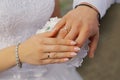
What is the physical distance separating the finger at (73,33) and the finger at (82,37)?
13 millimetres

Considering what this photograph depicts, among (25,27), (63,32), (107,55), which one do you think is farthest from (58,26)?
(107,55)

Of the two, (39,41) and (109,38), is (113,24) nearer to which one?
(109,38)

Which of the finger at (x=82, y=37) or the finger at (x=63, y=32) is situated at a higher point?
the finger at (x=63, y=32)

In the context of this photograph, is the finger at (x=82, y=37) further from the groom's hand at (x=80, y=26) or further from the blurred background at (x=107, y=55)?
the blurred background at (x=107, y=55)

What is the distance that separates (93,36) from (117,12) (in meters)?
1.73

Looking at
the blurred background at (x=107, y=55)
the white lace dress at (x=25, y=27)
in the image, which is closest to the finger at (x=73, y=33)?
the white lace dress at (x=25, y=27)

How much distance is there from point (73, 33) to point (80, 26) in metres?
0.04

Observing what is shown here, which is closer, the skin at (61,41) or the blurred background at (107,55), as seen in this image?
the skin at (61,41)

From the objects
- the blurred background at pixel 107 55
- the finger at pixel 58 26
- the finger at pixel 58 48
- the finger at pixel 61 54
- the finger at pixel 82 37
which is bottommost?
the blurred background at pixel 107 55

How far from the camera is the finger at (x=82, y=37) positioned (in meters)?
0.88

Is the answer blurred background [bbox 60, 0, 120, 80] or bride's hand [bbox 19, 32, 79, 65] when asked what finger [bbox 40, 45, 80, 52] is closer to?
bride's hand [bbox 19, 32, 79, 65]

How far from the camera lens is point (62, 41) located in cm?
86

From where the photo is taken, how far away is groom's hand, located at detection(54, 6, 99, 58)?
0.88m

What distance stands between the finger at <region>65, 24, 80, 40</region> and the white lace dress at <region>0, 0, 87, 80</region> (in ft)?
0.61
